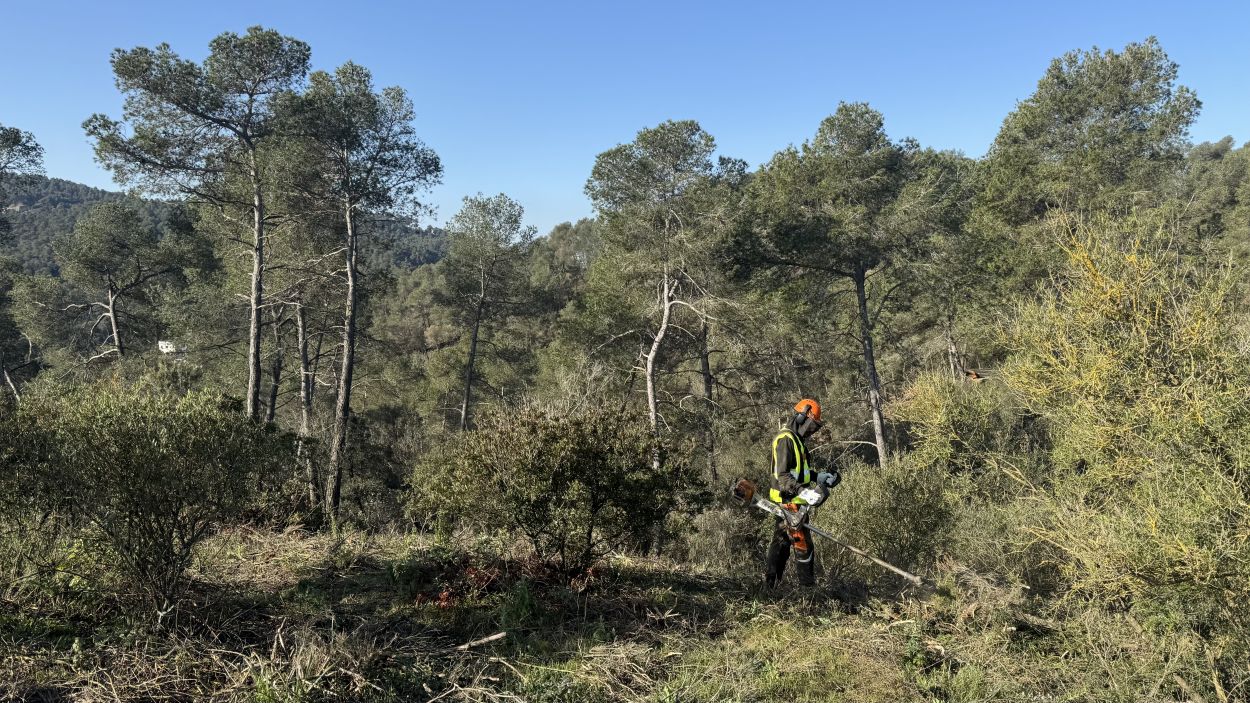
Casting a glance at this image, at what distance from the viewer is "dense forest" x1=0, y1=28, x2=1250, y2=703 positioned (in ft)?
15.7

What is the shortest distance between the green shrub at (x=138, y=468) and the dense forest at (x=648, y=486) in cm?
3

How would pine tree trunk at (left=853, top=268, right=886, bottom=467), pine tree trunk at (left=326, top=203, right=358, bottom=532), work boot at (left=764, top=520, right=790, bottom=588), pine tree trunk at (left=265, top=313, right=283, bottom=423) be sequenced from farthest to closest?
pine tree trunk at (left=265, top=313, right=283, bottom=423) → pine tree trunk at (left=853, top=268, right=886, bottom=467) → pine tree trunk at (left=326, top=203, right=358, bottom=532) → work boot at (left=764, top=520, right=790, bottom=588)

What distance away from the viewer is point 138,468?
4629 millimetres

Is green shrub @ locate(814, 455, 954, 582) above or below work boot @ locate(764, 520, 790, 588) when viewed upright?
below

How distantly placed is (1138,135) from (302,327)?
24279 mm

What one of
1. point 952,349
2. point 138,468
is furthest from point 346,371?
point 952,349

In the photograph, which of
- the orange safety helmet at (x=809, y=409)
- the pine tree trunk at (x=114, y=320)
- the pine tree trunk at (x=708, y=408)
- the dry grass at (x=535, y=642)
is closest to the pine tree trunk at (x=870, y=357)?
the pine tree trunk at (x=708, y=408)

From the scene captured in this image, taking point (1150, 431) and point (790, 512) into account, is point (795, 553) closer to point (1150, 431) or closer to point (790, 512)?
point (790, 512)

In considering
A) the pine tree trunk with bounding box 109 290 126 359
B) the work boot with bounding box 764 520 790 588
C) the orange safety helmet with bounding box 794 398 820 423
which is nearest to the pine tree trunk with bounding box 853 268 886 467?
the work boot with bounding box 764 520 790 588

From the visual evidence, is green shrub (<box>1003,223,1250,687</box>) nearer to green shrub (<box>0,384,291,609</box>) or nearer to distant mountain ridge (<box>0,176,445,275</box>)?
green shrub (<box>0,384,291,609</box>)

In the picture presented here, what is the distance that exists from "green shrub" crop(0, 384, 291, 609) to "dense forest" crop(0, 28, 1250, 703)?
3 cm

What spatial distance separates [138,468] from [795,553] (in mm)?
5902

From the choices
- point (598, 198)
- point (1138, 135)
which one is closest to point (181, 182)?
point (598, 198)

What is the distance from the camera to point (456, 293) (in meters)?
25.3
